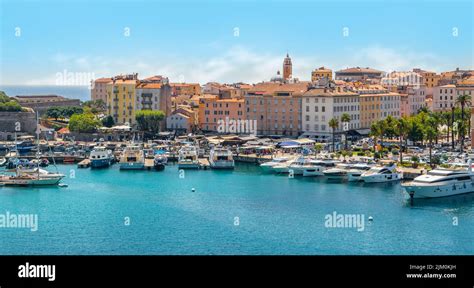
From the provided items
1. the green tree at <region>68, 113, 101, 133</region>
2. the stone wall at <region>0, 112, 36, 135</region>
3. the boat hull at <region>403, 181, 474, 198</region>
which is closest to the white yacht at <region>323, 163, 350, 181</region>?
the boat hull at <region>403, 181, 474, 198</region>

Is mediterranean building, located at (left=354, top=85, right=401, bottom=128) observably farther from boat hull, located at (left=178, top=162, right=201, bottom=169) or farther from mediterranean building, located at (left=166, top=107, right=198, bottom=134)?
boat hull, located at (left=178, top=162, right=201, bottom=169)

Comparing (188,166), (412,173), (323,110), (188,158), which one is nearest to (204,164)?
(188,158)

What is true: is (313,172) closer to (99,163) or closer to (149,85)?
(99,163)

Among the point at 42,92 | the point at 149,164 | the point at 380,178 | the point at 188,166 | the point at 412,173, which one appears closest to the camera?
the point at 380,178

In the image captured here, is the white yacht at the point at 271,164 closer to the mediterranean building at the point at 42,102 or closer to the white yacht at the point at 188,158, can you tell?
the white yacht at the point at 188,158

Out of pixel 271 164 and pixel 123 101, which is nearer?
pixel 271 164
